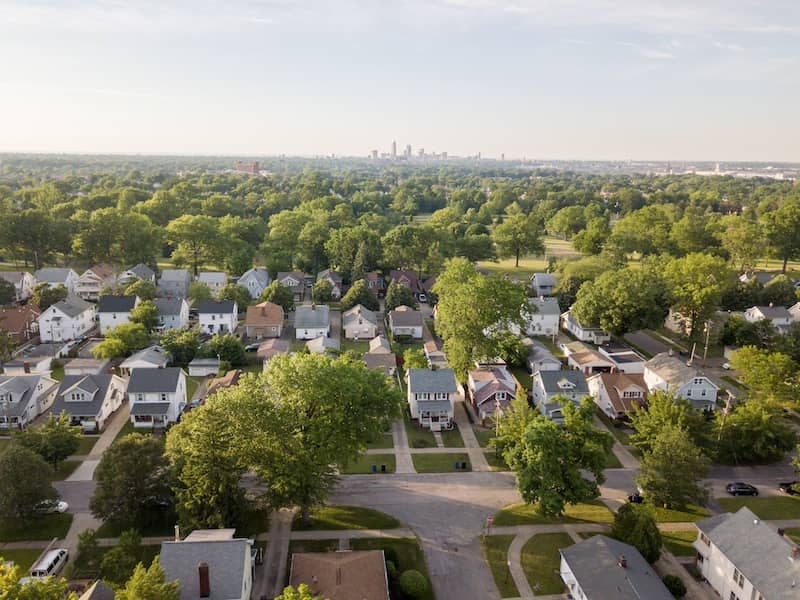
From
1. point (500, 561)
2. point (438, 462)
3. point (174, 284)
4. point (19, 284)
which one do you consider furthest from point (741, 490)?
point (19, 284)

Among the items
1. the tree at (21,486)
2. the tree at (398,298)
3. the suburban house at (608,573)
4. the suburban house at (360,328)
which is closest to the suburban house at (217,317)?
the suburban house at (360,328)

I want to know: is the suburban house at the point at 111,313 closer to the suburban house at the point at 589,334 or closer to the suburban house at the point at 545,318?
the suburban house at the point at 545,318

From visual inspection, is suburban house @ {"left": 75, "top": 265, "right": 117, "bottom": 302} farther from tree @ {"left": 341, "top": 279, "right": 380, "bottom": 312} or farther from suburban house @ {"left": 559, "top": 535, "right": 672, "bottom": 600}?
suburban house @ {"left": 559, "top": 535, "right": 672, "bottom": 600}

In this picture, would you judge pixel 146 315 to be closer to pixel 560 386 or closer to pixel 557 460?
pixel 560 386

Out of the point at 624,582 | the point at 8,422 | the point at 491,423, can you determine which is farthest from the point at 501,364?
the point at 8,422

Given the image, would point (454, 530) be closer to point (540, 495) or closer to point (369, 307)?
point (540, 495)

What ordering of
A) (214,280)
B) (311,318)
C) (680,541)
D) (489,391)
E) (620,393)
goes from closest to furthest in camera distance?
(680,541) < (489,391) < (620,393) < (311,318) < (214,280)
